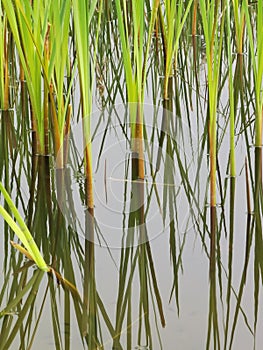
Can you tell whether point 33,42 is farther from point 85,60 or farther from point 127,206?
point 127,206

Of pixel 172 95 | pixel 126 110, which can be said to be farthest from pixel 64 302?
pixel 172 95

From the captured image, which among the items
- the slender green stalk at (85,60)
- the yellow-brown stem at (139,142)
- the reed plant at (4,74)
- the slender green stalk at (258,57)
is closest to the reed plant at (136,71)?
the yellow-brown stem at (139,142)

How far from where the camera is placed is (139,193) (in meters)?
2.10

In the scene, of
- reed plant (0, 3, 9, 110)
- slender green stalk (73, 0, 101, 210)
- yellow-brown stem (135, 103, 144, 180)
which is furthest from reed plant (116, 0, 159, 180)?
reed plant (0, 3, 9, 110)

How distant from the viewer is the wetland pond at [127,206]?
4.92ft

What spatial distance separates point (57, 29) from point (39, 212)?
48 centimetres

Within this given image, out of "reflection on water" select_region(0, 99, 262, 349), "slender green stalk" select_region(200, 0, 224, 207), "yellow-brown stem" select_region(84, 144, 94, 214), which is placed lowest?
"reflection on water" select_region(0, 99, 262, 349)

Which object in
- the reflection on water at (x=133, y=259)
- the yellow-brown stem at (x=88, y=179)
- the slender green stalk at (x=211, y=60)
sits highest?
the slender green stalk at (x=211, y=60)

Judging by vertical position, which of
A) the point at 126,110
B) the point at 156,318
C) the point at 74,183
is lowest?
the point at 156,318

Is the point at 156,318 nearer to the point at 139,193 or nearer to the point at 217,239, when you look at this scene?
the point at 217,239

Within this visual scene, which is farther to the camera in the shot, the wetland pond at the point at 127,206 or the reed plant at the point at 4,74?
the reed plant at the point at 4,74

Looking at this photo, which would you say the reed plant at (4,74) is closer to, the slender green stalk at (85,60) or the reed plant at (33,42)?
the reed plant at (33,42)

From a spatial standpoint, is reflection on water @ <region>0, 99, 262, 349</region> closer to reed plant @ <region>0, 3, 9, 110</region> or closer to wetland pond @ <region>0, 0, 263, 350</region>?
wetland pond @ <region>0, 0, 263, 350</region>

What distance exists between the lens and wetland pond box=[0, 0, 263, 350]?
150 centimetres
